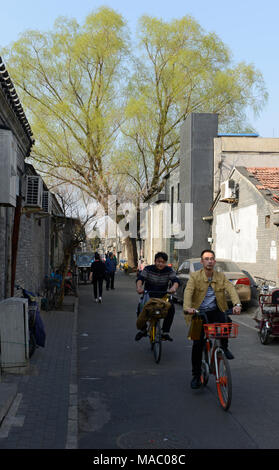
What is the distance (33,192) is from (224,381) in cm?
826

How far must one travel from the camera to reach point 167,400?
19.6ft

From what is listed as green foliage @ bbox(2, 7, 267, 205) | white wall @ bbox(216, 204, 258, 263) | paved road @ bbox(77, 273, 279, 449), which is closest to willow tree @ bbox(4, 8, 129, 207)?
green foliage @ bbox(2, 7, 267, 205)

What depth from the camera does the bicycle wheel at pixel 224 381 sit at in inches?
214

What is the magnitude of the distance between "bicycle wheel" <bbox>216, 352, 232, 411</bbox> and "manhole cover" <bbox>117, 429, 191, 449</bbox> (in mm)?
880

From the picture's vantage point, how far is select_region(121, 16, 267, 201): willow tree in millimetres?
31203

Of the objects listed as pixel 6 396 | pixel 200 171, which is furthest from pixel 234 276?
pixel 200 171

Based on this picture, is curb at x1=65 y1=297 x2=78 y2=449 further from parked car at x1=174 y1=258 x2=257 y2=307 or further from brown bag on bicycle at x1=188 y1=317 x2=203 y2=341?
parked car at x1=174 y1=258 x2=257 y2=307

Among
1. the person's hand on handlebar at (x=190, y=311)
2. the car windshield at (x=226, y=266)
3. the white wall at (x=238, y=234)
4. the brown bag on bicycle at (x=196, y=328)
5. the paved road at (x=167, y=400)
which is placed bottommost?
the paved road at (x=167, y=400)

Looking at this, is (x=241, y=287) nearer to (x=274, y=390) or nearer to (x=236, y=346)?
(x=236, y=346)

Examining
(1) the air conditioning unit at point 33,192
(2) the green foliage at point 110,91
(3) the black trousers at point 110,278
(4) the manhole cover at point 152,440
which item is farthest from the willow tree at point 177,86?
(4) the manhole cover at point 152,440

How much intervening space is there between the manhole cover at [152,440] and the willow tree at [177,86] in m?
27.4

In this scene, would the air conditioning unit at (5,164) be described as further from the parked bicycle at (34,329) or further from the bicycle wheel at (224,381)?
the bicycle wheel at (224,381)

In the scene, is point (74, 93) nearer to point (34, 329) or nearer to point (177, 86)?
point (177, 86)
